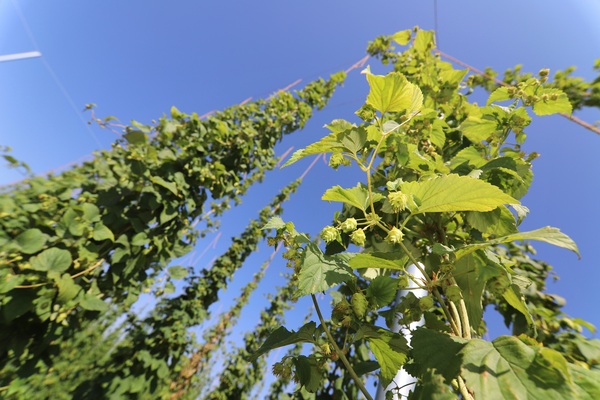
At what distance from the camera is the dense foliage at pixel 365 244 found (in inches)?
20.2

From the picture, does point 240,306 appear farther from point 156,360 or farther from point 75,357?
point 156,360

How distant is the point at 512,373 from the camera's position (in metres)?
0.39

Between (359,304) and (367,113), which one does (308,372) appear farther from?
(367,113)

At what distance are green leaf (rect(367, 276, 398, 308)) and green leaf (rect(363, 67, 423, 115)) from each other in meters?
0.40

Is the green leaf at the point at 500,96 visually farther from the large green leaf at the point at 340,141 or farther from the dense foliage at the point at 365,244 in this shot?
the large green leaf at the point at 340,141

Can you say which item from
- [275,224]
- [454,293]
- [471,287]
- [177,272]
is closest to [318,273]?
[275,224]

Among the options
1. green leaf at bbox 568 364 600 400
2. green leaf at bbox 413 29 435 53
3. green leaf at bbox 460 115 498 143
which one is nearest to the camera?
green leaf at bbox 568 364 600 400

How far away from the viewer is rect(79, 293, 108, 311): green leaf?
5.01 ft

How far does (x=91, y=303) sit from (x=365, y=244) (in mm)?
1651

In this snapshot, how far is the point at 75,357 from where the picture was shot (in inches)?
220

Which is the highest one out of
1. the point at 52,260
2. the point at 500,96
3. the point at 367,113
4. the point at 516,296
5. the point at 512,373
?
the point at 500,96

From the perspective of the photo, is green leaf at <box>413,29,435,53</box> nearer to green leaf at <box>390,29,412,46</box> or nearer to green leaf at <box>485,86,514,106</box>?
green leaf at <box>390,29,412,46</box>

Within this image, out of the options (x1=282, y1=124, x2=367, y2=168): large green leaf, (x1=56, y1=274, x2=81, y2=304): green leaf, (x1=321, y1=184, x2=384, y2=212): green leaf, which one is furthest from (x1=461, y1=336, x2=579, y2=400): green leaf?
(x1=56, y1=274, x2=81, y2=304): green leaf

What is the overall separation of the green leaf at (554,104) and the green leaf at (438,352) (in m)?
0.82
